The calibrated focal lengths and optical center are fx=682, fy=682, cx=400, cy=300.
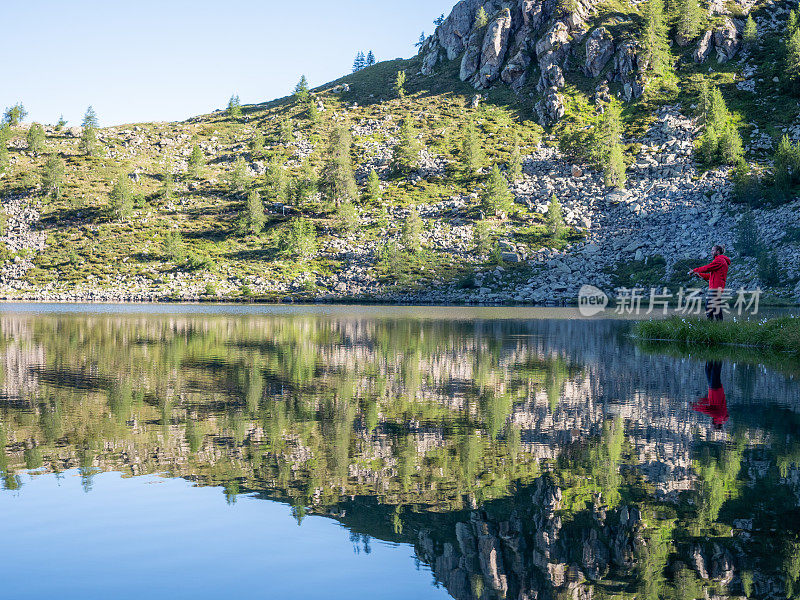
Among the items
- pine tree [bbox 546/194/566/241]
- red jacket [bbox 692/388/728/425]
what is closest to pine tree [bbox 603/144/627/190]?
pine tree [bbox 546/194/566/241]

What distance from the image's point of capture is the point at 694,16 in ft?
533

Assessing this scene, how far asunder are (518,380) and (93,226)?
125 m

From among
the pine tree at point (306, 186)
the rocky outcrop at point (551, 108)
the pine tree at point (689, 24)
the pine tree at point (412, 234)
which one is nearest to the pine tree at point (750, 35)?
the pine tree at point (689, 24)

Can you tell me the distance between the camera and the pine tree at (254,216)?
124 m

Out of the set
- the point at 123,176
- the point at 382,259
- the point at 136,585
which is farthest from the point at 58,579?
the point at 123,176

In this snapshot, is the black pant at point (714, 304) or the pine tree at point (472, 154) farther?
the pine tree at point (472, 154)

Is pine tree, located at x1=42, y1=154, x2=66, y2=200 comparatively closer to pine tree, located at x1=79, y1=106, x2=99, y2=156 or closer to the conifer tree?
pine tree, located at x1=79, y1=106, x2=99, y2=156

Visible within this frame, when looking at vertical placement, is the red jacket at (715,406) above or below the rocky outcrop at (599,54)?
below

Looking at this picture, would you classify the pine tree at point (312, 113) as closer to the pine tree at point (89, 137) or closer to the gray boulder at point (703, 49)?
the pine tree at point (89, 137)

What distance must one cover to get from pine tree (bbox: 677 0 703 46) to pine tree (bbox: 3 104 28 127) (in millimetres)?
170164

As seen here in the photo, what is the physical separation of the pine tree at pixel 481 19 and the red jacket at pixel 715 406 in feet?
600

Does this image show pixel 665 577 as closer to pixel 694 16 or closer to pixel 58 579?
pixel 58 579

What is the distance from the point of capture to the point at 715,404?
1677 centimetres

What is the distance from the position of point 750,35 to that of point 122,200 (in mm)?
140210
